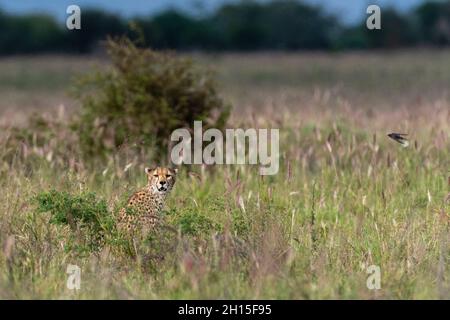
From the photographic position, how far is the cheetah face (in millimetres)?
8039

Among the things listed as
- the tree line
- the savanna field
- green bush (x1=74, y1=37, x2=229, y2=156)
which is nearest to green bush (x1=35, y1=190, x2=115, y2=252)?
the savanna field

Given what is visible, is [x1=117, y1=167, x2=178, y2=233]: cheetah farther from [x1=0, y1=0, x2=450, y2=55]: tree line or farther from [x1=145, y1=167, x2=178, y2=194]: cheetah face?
[x1=0, y1=0, x2=450, y2=55]: tree line

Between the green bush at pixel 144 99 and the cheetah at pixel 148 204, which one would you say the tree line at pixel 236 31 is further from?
the cheetah at pixel 148 204

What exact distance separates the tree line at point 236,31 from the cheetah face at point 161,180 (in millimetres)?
42401

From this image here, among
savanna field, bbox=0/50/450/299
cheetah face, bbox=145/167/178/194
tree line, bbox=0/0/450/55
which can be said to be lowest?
savanna field, bbox=0/50/450/299

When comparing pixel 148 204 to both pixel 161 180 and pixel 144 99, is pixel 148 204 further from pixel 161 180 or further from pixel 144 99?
pixel 144 99

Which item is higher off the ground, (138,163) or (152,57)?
(152,57)

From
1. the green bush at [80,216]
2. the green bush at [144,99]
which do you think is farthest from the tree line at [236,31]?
the green bush at [80,216]

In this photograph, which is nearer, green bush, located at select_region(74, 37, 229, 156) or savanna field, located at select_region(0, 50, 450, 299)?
savanna field, located at select_region(0, 50, 450, 299)
